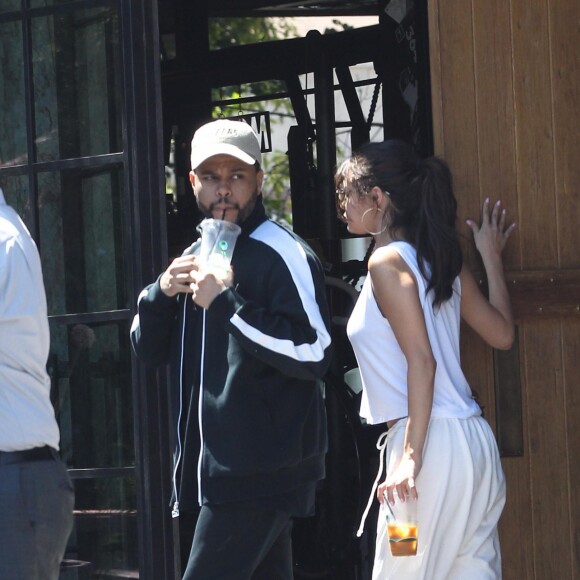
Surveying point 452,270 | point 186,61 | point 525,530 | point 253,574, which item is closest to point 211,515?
point 253,574

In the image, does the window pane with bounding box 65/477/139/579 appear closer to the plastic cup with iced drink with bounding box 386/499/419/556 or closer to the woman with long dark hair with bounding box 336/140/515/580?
the woman with long dark hair with bounding box 336/140/515/580

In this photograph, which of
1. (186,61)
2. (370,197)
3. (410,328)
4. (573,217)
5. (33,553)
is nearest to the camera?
(33,553)

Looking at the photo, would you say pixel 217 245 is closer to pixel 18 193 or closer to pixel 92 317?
pixel 92 317

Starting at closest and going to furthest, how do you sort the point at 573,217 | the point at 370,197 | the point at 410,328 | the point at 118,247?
the point at 410,328, the point at 370,197, the point at 573,217, the point at 118,247

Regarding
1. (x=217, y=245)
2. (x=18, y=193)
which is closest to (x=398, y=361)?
(x=217, y=245)

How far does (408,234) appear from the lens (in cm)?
353

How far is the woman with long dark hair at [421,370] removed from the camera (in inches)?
131

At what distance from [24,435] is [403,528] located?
3.22ft

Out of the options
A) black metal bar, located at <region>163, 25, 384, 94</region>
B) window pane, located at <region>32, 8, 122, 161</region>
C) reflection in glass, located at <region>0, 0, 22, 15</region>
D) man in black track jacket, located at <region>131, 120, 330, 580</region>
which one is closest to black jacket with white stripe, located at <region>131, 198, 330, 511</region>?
man in black track jacket, located at <region>131, 120, 330, 580</region>

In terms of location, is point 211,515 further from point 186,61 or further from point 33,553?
point 186,61

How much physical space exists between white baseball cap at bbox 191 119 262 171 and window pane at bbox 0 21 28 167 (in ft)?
3.99

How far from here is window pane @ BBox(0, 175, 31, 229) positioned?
4.60 m

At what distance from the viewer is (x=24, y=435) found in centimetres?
311

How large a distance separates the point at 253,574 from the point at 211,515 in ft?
0.97
